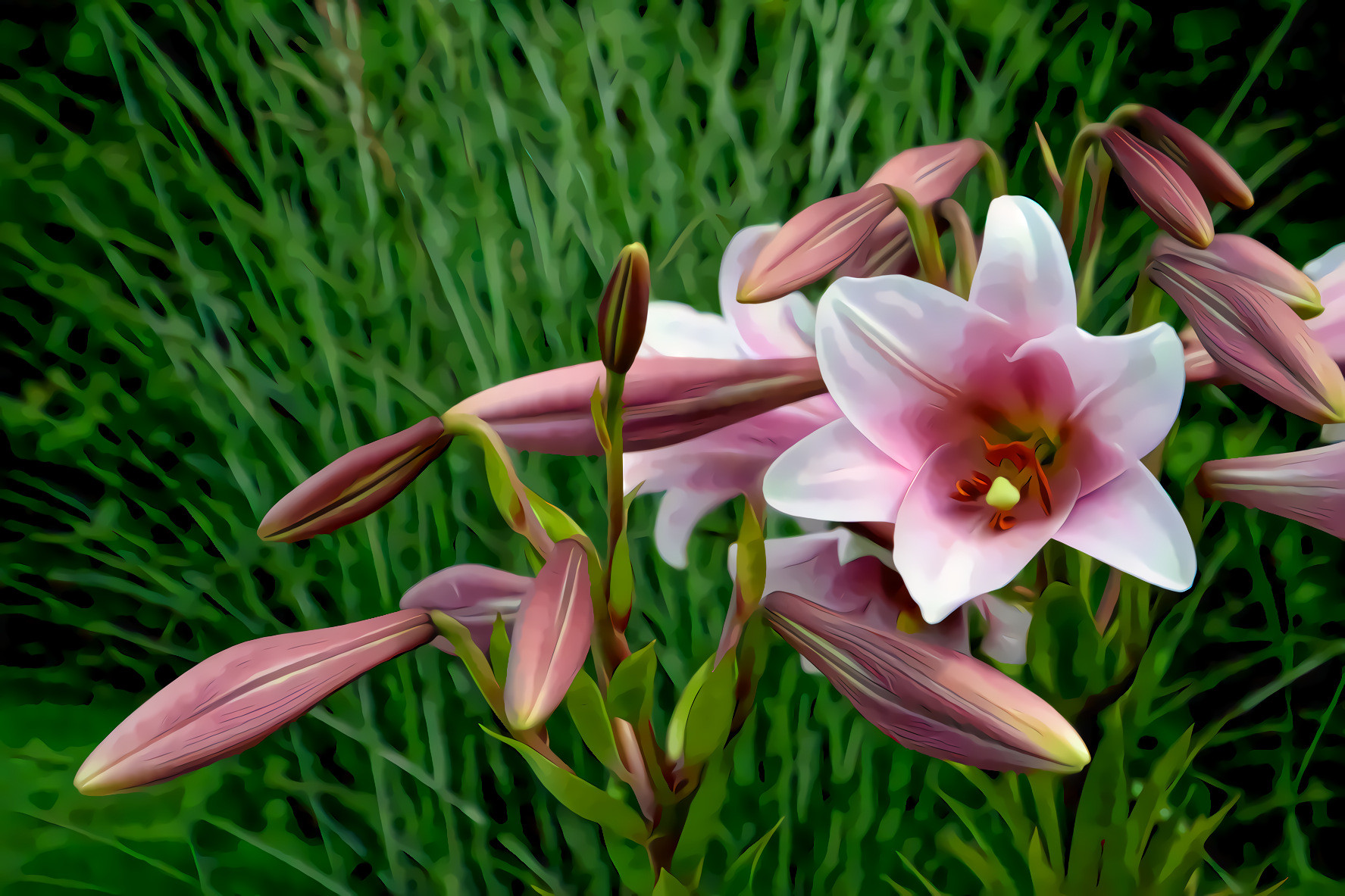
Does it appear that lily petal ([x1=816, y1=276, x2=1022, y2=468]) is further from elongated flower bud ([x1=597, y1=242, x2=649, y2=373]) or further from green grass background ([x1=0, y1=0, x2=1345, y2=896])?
green grass background ([x1=0, y1=0, x2=1345, y2=896])

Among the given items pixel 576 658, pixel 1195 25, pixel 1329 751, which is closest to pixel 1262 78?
pixel 1195 25

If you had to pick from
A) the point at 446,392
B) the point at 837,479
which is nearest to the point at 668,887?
the point at 837,479

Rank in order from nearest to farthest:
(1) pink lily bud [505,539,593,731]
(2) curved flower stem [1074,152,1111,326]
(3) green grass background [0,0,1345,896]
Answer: (1) pink lily bud [505,539,593,731] < (2) curved flower stem [1074,152,1111,326] < (3) green grass background [0,0,1345,896]

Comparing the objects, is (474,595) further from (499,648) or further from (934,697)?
(934,697)

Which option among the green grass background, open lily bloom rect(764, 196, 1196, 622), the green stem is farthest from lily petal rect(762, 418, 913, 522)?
the green grass background

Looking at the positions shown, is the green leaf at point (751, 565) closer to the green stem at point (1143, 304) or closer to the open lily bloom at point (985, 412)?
the open lily bloom at point (985, 412)
